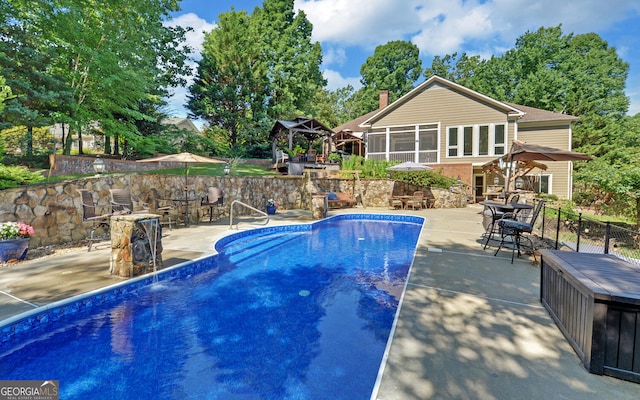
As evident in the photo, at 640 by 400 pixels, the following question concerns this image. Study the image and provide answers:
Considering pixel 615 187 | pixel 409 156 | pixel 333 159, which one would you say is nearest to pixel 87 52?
pixel 333 159

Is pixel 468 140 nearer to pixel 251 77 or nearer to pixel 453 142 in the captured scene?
pixel 453 142

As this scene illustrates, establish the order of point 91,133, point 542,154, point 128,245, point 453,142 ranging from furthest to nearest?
point 453,142
point 91,133
point 542,154
point 128,245

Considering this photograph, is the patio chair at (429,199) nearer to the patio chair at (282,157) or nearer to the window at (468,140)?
the window at (468,140)

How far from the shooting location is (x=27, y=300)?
385cm

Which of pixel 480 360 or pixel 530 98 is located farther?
pixel 530 98

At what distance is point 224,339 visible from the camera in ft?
11.8

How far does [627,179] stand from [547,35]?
31.1 meters

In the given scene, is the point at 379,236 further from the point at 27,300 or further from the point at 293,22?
the point at 293,22

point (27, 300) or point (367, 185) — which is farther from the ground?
point (367, 185)

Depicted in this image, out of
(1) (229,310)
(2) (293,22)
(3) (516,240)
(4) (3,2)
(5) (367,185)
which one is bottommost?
(1) (229,310)

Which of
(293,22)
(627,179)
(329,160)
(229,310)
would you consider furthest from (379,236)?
(293,22)

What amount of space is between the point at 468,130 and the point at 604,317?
19.6m

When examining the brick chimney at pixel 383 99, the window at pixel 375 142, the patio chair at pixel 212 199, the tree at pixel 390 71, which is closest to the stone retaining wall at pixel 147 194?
the patio chair at pixel 212 199

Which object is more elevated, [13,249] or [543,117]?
[543,117]
